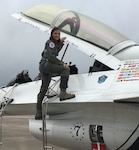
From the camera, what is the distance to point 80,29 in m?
6.80

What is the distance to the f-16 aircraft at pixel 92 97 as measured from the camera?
5.41 meters

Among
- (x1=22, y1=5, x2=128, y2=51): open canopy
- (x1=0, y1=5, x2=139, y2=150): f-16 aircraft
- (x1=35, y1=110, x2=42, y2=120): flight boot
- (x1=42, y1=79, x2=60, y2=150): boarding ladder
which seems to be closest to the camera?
(x1=0, y1=5, x2=139, y2=150): f-16 aircraft

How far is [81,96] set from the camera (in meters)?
5.72

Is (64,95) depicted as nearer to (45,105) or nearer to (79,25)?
(45,105)

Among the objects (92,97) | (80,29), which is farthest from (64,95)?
(80,29)

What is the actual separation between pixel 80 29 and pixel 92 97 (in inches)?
73.0

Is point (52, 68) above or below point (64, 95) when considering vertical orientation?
above

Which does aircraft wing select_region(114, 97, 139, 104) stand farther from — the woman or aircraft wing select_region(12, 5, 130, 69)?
the woman

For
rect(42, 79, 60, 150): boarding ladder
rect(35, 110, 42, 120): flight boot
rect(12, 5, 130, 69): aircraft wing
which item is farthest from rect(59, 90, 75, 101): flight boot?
rect(12, 5, 130, 69): aircraft wing

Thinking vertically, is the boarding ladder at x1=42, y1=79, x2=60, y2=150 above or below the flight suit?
below

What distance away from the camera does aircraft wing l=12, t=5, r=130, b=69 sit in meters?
6.28

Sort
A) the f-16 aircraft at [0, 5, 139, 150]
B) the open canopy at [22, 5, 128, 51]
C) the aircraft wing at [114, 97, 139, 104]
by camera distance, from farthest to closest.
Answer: the open canopy at [22, 5, 128, 51], the f-16 aircraft at [0, 5, 139, 150], the aircraft wing at [114, 97, 139, 104]

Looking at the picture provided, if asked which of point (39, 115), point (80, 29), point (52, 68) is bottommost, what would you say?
point (39, 115)

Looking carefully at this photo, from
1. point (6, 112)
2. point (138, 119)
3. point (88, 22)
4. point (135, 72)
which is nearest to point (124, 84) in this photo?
point (135, 72)
